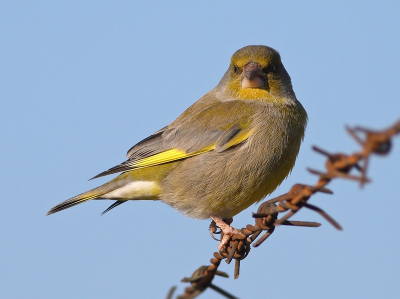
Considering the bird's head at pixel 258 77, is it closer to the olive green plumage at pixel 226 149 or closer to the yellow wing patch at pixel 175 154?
the olive green plumage at pixel 226 149

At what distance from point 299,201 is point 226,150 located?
113 inches

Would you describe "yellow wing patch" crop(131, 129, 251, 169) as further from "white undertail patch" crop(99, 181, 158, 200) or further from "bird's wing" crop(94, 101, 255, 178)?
"white undertail patch" crop(99, 181, 158, 200)

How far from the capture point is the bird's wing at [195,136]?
5.61m

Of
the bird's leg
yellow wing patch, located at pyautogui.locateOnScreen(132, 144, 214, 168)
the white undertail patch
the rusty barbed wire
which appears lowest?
the rusty barbed wire

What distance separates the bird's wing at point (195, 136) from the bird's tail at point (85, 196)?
0.97 feet

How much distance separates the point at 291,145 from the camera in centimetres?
540

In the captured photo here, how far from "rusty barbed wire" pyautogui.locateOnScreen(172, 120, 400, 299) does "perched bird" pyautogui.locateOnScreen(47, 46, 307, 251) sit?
106cm

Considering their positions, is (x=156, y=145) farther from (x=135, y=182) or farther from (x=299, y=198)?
(x=299, y=198)

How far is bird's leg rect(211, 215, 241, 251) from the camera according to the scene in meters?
5.34

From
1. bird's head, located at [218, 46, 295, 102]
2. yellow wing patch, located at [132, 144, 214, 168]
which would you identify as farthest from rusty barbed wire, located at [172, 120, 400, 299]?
bird's head, located at [218, 46, 295, 102]

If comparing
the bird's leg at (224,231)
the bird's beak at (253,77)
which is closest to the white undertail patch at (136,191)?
the bird's leg at (224,231)

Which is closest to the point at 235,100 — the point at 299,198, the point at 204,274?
the point at 204,274

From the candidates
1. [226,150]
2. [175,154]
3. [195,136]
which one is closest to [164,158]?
[175,154]

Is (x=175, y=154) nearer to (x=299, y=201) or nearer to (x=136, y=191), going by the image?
(x=136, y=191)
